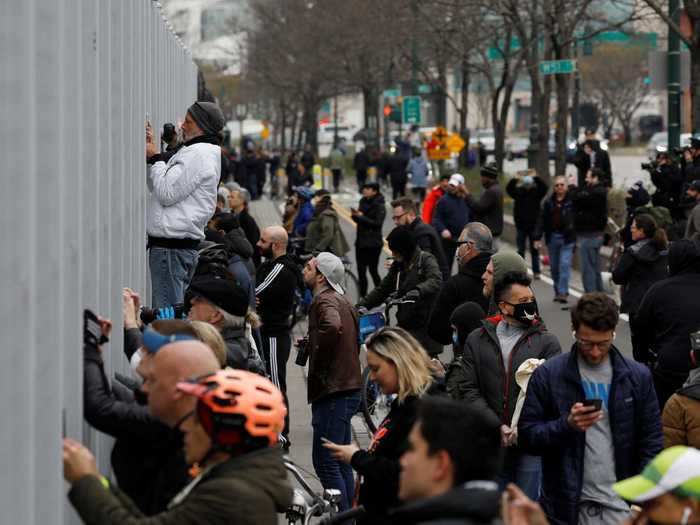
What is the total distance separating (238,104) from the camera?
10519 cm

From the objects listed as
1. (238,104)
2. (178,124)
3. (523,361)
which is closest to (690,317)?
(523,361)

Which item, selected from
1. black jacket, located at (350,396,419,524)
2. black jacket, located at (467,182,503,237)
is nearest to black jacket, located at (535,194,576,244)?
black jacket, located at (467,182,503,237)

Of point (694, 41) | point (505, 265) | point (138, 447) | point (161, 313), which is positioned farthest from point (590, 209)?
point (138, 447)

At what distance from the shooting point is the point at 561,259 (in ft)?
69.2

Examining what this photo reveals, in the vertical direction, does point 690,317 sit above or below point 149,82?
below

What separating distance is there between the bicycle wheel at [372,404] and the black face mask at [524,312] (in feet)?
13.4

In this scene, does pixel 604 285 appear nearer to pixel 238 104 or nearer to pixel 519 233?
pixel 519 233

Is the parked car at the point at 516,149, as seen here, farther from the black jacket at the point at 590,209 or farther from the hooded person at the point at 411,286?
the hooded person at the point at 411,286

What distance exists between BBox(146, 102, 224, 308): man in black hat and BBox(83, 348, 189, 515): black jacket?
3.96m

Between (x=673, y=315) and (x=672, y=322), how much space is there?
0.14 feet

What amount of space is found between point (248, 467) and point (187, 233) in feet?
17.2

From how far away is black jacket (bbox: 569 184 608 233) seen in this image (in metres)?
20.1

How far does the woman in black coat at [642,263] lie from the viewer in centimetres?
1333

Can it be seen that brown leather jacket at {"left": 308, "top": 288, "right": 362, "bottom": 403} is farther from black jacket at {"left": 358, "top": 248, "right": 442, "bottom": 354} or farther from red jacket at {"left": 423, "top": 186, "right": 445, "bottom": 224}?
red jacket at {"left": 423, "top": 186, "right": 445, "bottom": 224}
